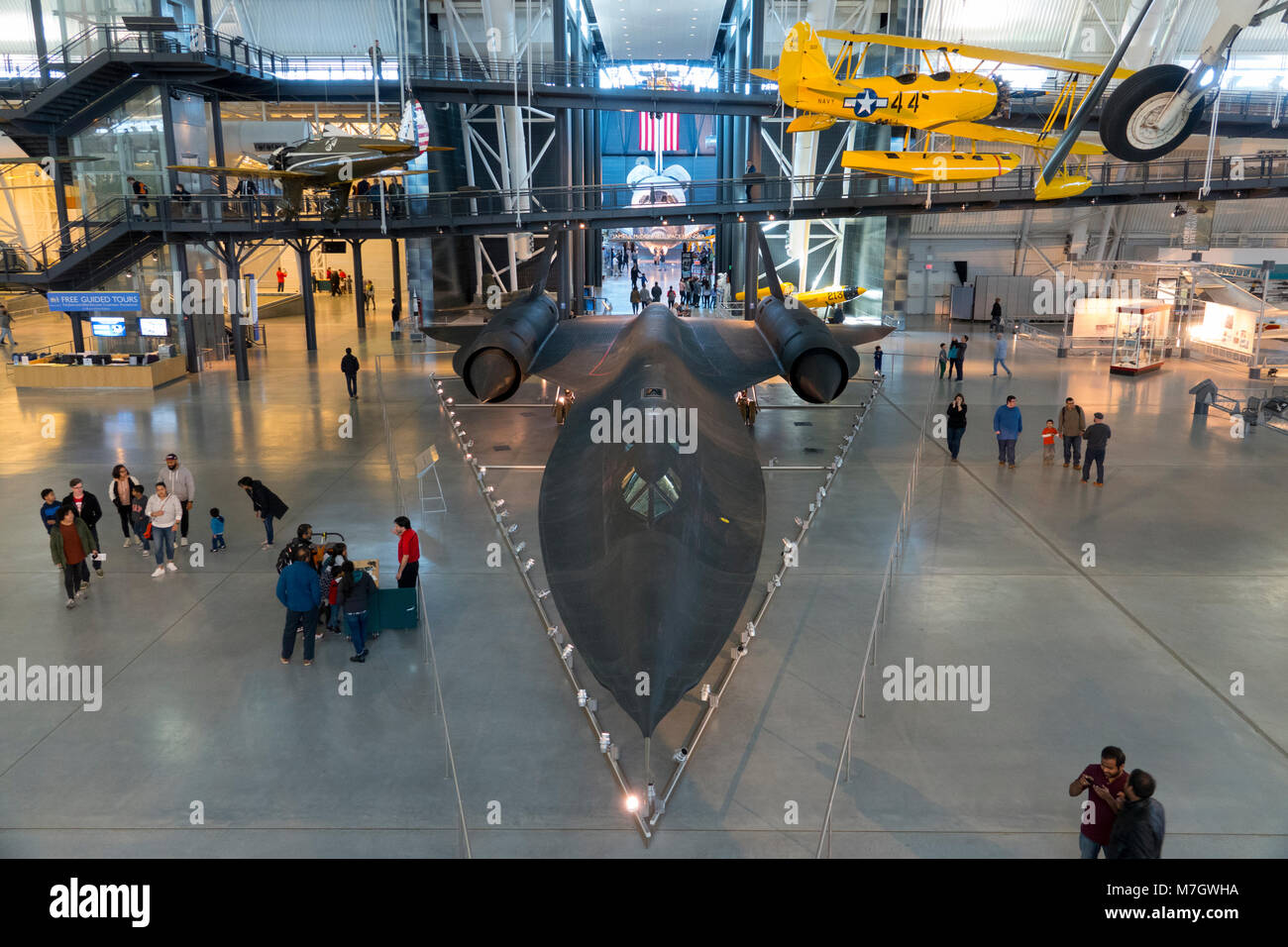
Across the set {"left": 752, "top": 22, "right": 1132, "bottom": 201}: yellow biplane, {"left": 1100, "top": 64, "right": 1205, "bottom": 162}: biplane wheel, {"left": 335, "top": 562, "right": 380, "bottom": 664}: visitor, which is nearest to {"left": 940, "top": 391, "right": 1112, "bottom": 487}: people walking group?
{"left": 1100, "top": 64, "right": 1205, "bottom": 162}: biplane wheel

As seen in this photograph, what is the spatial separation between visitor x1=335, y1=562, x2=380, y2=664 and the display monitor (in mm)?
20804

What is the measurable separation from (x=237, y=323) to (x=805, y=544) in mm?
18859

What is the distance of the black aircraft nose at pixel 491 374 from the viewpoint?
15.8 meters

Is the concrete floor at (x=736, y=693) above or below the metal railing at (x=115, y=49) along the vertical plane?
below

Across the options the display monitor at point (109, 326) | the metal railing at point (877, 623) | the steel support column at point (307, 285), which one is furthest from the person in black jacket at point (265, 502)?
the steel support column at point (307, 285)

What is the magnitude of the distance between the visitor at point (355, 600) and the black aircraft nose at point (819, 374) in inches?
341

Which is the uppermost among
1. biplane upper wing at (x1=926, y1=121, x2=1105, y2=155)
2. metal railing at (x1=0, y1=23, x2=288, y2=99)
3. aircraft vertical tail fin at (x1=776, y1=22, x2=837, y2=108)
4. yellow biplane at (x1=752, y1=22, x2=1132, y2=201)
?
metal railing at (x1=0, y1=23, x2=288, y2=99)

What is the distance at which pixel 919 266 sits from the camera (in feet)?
147

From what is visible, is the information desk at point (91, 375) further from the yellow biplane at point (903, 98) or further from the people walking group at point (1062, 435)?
the people walking group at point (1062, 435)

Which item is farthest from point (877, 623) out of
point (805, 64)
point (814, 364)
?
point (805, 64)

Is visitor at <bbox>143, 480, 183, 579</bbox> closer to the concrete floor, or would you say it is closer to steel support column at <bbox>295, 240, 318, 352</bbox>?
the concrete floor

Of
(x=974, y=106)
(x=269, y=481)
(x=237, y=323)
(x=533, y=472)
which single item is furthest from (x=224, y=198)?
(x=974, y=106)

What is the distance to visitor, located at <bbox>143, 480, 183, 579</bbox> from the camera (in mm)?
11602
